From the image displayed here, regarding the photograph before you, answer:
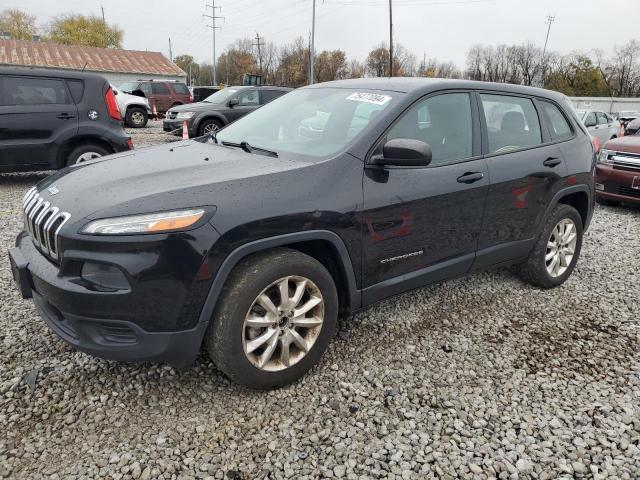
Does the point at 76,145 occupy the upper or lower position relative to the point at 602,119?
lower

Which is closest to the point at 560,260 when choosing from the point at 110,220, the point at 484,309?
the point at 484,309

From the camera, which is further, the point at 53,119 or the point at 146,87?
the point at 146,87

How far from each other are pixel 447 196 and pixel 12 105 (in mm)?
6704

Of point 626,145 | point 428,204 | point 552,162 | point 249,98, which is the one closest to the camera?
point 428,204

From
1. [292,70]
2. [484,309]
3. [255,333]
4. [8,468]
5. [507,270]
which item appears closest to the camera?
[8,468]

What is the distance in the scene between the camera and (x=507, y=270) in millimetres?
4547

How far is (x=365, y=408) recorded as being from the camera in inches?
100

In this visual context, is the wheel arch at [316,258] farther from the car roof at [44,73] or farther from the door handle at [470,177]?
the car roof at [44,73]

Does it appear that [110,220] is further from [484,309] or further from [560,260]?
[560,260]

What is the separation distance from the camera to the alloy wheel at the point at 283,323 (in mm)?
2461

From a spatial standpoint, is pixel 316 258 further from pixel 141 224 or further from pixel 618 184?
pixel 618 184

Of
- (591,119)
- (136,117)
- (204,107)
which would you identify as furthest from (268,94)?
(591,119)

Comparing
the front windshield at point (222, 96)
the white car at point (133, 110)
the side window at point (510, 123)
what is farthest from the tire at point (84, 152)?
the white car at point (133, 110)

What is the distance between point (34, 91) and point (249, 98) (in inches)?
269
